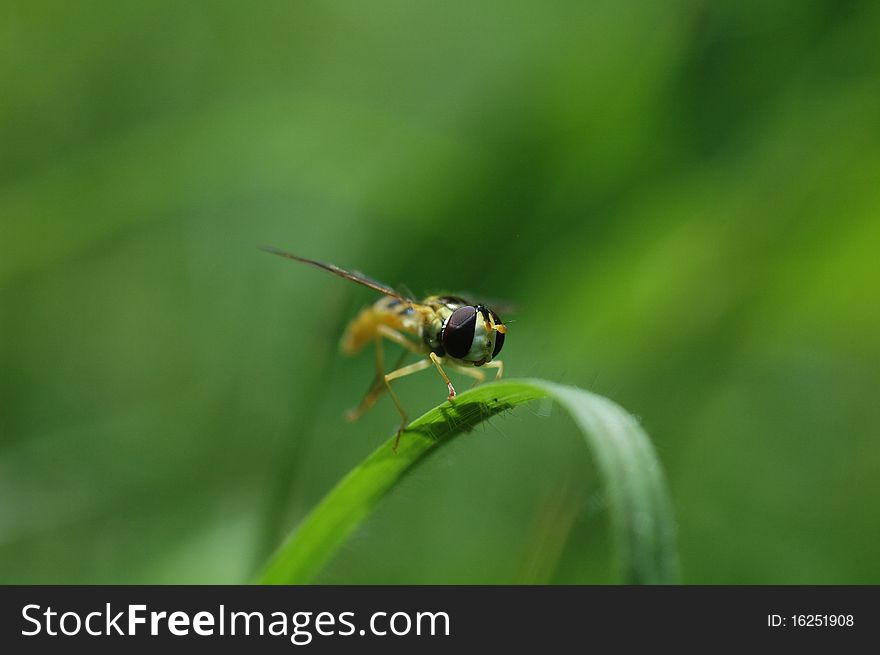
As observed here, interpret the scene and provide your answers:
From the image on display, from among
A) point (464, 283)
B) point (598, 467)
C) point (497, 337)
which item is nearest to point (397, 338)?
point (464, 283)

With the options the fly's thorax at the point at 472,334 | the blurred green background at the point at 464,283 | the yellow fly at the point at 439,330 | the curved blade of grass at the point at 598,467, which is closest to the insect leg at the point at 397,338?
the yellow fly at the point at 439,330

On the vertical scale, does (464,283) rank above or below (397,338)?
above

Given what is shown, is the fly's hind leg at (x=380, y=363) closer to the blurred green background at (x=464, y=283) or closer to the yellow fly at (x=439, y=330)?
the yellow fly at (x=439, y=330)

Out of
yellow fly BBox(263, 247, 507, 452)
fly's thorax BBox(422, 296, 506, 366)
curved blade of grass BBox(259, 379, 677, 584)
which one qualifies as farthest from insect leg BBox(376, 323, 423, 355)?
curved blade of grass BBox(259, 379, 677, 584)

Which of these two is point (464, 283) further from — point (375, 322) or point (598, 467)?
point (598, 467)

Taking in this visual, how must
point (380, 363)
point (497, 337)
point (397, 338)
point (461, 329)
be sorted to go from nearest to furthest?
point (461, 329) < point (497, 337) < point (397, 338) < point (380, 363)

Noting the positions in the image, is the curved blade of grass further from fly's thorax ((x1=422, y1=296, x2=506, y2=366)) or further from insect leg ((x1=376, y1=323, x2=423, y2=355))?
insect leg ((x1=376, y1=323, x2=423, y2=355))
